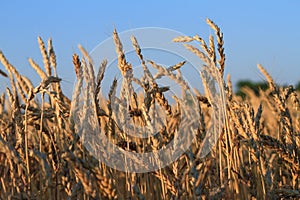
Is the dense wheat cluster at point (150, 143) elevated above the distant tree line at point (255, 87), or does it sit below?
below

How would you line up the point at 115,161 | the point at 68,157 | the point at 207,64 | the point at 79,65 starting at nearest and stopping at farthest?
the point at 68,157 < the point at 79,65 < the point at 207,64 < the point at 115,161

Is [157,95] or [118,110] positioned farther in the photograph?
[118,110]

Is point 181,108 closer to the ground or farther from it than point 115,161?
farther from it

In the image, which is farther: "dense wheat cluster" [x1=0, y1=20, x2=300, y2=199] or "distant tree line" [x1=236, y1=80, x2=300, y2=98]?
"distant tree line" [x1=236, y1=80, x2=300, y2=98]

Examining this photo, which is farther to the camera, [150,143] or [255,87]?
[255,87]

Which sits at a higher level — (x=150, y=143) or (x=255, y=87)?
(x=255, y=87)

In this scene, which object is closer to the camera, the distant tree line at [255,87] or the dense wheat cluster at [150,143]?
the dense wheat cluster at [150,143]

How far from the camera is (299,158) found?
2.35 m

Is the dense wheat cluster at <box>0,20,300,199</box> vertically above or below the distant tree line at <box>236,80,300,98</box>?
below

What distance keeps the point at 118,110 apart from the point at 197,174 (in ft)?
3.04

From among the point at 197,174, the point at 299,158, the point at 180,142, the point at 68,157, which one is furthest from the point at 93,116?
the point at 299,158

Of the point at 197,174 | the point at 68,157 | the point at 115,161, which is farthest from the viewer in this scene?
the point at 115,161

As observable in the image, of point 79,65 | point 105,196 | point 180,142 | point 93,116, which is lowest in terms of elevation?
point 105,196

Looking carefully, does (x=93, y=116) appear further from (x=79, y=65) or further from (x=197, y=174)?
(x=197, y=174)
